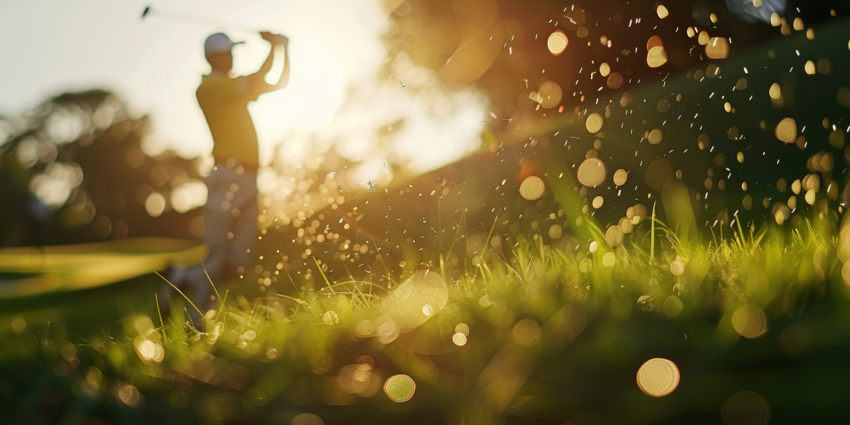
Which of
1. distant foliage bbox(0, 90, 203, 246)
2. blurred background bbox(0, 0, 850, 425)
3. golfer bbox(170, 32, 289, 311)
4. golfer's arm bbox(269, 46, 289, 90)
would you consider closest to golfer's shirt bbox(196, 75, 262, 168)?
golfer bbox(170, 32, 289, 311)

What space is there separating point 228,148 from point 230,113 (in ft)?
1.52

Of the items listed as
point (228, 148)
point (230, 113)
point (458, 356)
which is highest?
point (230, 113)

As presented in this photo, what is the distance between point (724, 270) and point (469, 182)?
27.1 inches

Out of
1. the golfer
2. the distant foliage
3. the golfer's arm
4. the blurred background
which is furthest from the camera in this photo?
the distant foliage

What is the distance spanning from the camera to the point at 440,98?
5.89ft

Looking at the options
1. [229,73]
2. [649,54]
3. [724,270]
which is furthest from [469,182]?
[229,73]

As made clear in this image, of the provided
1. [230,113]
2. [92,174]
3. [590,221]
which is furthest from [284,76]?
[92,174]

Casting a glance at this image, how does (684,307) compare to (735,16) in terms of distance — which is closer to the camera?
(684,307)

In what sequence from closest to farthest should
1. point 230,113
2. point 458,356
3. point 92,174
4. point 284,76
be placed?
point 458,356, point 284,76, point 230,113, point 92,174

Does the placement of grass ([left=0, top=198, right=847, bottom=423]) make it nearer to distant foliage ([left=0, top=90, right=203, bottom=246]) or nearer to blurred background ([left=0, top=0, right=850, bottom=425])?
blurred background ([left=0, top=0, right=850, bottom=425])

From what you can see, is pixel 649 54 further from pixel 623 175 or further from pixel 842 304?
pixel 842 304

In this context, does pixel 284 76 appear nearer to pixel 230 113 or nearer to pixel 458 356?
pixel 230 113

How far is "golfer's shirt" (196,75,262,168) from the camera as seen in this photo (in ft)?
16.3

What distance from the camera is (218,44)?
513 cm
